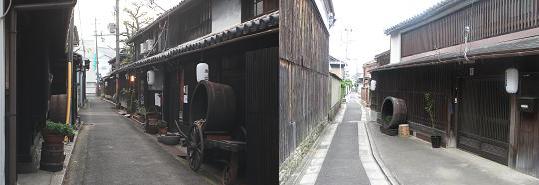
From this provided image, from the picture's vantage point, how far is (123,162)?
10.9 m

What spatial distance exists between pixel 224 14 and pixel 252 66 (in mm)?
6388

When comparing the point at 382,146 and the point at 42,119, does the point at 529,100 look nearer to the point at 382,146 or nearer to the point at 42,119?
the point at 382,146

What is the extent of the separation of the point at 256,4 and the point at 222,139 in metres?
2.94

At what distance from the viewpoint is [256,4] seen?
8906mm

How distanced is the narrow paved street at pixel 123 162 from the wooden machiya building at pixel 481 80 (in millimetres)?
8408

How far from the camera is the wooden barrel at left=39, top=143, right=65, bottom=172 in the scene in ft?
34.6

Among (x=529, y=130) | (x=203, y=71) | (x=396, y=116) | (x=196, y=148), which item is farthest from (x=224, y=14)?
(x=396, y=116)

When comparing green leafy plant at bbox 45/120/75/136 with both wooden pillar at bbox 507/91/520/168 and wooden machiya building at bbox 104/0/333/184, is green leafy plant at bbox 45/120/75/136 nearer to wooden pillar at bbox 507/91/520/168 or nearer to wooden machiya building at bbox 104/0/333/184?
wooden machiya building at bbox 104/0/333/184

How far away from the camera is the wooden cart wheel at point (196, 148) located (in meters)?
8.88

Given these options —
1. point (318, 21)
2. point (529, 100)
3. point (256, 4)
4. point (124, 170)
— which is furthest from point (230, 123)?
point (529, 100)

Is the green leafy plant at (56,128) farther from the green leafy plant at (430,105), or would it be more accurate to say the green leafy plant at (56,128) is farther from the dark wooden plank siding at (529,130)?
the green leafy plant at (430,105)

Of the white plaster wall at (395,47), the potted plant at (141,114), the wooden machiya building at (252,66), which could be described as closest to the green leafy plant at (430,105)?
the wooden machiya building at (252,66)

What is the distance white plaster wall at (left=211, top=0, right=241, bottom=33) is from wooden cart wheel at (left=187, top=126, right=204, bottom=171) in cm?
305

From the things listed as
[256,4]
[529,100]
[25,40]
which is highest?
[256,4]
